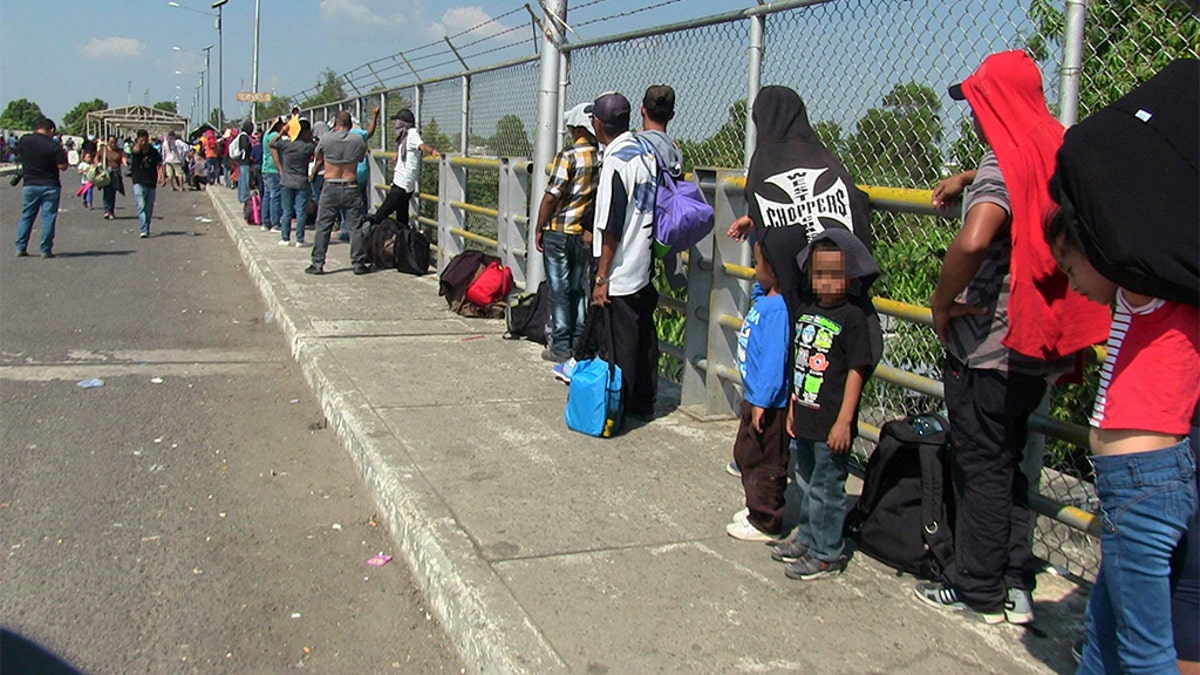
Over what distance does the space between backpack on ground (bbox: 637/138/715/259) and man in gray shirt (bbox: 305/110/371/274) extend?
676cm

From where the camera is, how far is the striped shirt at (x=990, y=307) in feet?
10.4

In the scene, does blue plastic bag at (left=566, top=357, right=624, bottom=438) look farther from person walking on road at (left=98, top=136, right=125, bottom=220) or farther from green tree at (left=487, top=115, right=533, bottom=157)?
person walking on road at (left=98, top=136, right=125, bottom=220)

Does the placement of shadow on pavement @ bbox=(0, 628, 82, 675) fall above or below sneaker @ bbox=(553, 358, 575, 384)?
below

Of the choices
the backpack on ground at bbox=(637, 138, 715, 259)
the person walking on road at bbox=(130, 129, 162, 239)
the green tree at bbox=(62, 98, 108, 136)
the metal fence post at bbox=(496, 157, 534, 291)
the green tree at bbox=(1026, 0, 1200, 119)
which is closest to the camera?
the green tree at bbox=(1026, 0, 1200, 119)

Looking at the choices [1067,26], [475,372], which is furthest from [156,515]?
[1067,26]

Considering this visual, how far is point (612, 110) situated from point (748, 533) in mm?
2708

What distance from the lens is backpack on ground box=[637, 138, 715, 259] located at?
5.32m

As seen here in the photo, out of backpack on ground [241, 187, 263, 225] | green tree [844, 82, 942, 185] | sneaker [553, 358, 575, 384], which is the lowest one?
sneaker [553, 358, 575, 384]

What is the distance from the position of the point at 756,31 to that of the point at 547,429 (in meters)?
2.34

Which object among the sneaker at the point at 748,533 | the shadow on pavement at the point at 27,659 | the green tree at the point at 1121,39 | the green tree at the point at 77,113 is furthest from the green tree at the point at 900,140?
the green tree at the point at 77,113

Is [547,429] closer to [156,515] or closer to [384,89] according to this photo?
[156,515]

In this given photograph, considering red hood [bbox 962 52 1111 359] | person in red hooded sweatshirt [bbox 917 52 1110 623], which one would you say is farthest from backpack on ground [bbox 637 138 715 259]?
red hood [bbox 962 52 1111 359]

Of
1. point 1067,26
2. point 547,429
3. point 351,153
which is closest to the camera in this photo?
point 1067,26

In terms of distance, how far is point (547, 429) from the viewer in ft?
18.2
